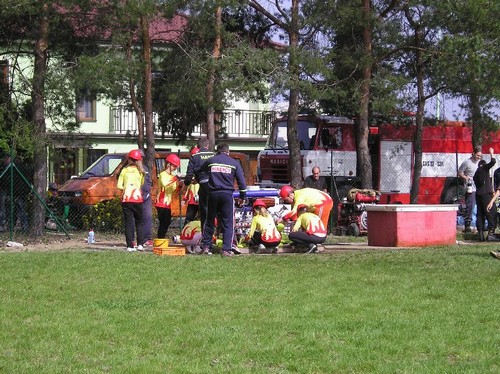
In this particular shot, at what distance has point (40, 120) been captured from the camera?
20.2 meters

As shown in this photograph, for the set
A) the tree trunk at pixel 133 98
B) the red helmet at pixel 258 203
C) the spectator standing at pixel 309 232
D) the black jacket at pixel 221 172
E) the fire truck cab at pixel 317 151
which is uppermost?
the tree trunk at pixel 133 98

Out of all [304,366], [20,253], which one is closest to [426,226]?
[20,253]

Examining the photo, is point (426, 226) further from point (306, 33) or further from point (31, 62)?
point (31, 62)

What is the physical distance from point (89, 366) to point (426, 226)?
36.5 feet

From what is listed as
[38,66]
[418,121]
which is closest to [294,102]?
[418,121]

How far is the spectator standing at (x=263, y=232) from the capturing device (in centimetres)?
1566

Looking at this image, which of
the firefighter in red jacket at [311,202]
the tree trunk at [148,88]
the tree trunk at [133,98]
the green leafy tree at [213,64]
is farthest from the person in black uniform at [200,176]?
the tree trunk at [148,88]

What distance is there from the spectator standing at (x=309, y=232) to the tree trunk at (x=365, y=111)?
30.0 ft

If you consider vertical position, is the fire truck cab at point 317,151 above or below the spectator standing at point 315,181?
above

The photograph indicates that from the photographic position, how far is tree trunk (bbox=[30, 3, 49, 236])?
19828 mm

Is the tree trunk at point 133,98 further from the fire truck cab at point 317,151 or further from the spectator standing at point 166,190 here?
the spectator standing at point 166,190

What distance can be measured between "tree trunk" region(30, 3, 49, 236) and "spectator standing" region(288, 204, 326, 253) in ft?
21.1

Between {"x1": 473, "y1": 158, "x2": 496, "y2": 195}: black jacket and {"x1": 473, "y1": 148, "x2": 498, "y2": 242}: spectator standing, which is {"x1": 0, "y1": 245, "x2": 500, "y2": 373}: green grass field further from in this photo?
{"x1": 473, "y1": 158, "x2": 496, "y2": 195}: black jacket

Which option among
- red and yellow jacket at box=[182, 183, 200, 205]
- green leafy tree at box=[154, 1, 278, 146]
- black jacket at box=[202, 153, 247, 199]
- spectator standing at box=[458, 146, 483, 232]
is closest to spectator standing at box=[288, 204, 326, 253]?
black jacket at box=[202, 153, 247, 199]
